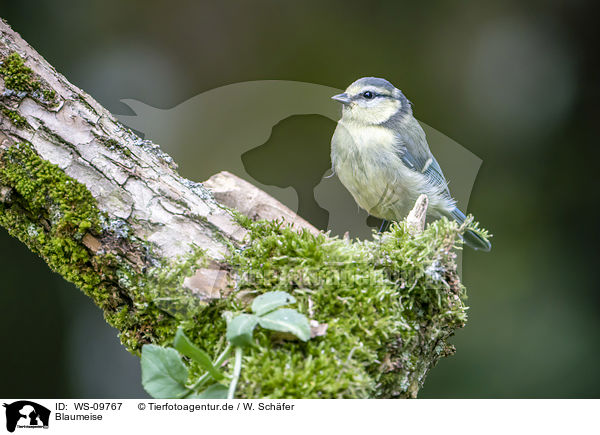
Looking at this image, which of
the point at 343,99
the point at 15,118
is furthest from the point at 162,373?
the point at 343,99

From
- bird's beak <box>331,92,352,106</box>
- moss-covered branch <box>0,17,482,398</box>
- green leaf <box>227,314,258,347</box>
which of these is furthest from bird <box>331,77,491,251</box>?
green leaf <box>227,314,258,347</box>

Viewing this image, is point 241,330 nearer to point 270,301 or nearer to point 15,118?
point 270,301

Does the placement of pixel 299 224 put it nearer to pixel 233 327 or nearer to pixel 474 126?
pixel 233 327

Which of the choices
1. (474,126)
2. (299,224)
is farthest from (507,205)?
(299,224)

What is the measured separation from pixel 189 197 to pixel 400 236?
0.46 meters

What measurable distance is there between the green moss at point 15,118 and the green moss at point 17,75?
0.05 metres

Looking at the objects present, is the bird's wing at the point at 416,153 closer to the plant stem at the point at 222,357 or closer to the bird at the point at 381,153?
the bird at the point at 381,153

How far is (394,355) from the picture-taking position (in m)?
0.84

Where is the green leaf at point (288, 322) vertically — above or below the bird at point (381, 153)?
below

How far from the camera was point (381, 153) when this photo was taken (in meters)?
1.66

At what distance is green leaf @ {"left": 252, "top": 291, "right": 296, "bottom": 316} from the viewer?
77 cm
